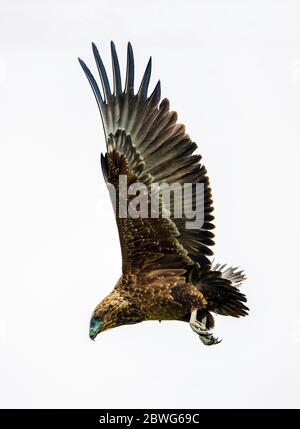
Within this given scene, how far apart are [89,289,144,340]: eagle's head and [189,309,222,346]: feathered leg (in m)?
0.59

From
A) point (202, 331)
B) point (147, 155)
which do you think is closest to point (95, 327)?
point (202, 331)

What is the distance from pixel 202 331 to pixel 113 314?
41.1 inches

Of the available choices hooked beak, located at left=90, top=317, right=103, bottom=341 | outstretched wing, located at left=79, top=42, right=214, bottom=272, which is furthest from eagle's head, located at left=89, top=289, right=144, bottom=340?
outstretched wing, located at left=79, top=42, right=214, bottom=272

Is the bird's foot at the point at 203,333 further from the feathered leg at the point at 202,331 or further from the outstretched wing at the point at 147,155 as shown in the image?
the outstretched wing at the point at 147,155

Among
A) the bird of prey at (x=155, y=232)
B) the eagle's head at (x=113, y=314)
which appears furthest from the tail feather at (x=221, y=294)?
the eagle's head at (x=113, y=314)

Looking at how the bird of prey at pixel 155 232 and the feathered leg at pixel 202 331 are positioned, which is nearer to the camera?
the bird of prey at pixel 155 232

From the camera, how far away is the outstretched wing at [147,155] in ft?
40.2

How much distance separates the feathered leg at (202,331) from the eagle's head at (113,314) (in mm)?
591

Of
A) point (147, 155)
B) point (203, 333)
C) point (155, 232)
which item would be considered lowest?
point (203, 333)

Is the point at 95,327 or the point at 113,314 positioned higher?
the point at 113,314

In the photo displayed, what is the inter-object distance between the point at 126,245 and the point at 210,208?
104 cm

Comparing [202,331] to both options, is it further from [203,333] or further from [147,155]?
[147,155]

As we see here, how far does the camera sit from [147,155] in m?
12.3
